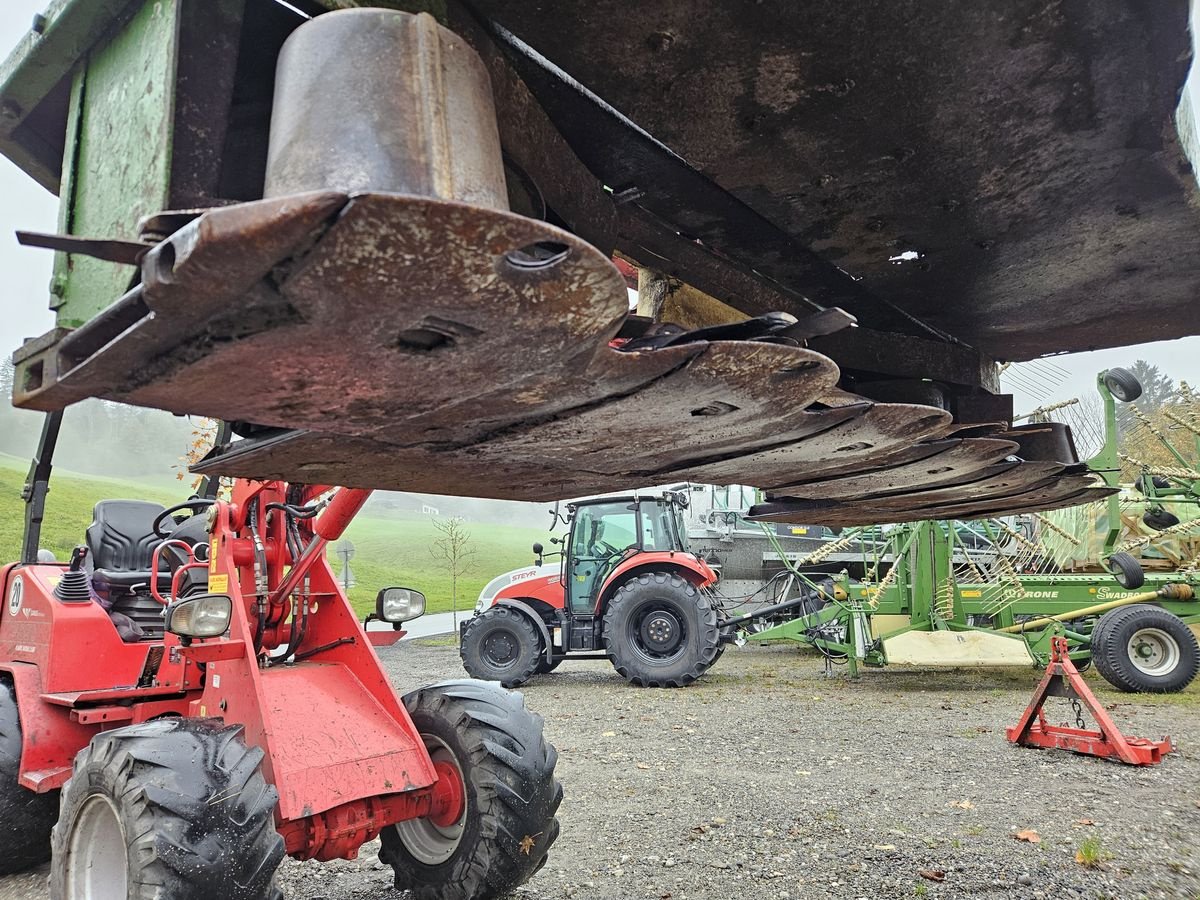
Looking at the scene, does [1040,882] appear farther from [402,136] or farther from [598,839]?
[402,136]

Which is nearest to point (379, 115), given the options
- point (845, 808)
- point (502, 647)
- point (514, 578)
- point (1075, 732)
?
point (845, 808)

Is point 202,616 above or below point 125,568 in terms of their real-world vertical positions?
below

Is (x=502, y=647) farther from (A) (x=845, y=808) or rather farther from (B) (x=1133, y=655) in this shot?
(B) (x=1133, y=655)

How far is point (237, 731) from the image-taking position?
286 centimetres

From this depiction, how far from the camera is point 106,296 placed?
53.9 inches

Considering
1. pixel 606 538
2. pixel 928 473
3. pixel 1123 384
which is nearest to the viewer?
pixel 928 473

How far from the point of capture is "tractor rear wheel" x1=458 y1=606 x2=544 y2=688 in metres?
10.2

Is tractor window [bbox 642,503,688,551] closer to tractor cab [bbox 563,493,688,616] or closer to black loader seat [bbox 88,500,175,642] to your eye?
tractor cab [bbox 563,493,688,616]

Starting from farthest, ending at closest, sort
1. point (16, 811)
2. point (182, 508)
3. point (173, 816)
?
point (182, 508) → point (16, 811) → point (173, 816)

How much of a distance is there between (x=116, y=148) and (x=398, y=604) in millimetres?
2835

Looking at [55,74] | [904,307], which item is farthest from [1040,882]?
[55,74]

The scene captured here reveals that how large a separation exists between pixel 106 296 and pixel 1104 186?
6.69ft

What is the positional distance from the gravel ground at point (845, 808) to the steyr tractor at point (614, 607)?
4.32ft

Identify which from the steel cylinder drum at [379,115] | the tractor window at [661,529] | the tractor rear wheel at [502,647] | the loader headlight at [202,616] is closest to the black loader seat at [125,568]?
the loader headlight at [202,616]
